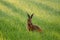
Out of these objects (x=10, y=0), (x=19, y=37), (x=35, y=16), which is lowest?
(x=19, y=37)

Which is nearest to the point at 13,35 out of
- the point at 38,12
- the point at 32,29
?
the point at 32,29

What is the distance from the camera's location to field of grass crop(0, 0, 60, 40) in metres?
1.48

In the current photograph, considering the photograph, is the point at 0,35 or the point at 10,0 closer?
the point at 0,35

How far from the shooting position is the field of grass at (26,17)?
58.3 inches

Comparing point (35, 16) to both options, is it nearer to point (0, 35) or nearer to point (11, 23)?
point (11, 23)

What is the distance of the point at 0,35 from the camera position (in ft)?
4.74

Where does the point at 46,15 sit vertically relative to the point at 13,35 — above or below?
above

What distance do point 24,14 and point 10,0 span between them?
0.18m

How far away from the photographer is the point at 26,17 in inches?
60.2

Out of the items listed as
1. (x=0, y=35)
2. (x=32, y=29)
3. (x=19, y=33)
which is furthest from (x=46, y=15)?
(x=0, y=35)

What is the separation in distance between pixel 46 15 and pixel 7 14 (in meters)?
0.34

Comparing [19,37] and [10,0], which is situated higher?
[10,0]

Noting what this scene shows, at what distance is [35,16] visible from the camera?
1562 millimetres

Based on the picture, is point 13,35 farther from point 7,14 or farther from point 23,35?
point 7,14
